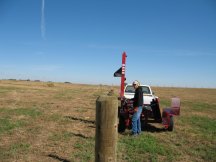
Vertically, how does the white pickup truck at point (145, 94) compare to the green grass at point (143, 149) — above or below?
above

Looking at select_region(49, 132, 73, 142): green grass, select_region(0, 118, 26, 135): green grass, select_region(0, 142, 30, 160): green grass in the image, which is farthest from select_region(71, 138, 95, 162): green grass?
select_region(0, 118, 26, 135): green grass

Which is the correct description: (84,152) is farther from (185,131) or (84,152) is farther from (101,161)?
(185,131)

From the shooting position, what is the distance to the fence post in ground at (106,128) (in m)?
2.87

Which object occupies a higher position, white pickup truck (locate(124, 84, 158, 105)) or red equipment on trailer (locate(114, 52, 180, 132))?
white pickup truck (locate(124, 84, 158, 105))

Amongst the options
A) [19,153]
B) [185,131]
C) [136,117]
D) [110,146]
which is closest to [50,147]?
[19,153]

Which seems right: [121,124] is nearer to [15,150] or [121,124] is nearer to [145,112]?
[145,112]

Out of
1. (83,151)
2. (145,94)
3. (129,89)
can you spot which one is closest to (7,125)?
(83,151)

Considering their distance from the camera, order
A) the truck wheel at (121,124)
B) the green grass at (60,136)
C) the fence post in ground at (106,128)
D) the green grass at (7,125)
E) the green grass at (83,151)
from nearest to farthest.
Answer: the fence post in ground at (106,128)
the green grass at (83,151)
the green grass at (60,136)
the green grass at (7,125)
the truck wheel at (121,124)

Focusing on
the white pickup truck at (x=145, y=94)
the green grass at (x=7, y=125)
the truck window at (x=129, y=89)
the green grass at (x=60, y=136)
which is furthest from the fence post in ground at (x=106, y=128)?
the truck window at (x=129, y=89)

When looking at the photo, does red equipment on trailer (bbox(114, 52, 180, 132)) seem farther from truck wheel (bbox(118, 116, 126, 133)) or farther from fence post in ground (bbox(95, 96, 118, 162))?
fence post in ground (bbox(95, 96, 118, 162))

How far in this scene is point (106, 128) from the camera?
9.49 feet

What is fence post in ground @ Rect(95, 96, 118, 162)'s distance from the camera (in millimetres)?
2867

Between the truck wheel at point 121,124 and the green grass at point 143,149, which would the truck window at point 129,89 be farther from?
the green grass at point 143,149

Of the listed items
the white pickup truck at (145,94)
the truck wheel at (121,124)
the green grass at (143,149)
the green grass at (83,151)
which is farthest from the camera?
the white pickup truck at (145,94)
